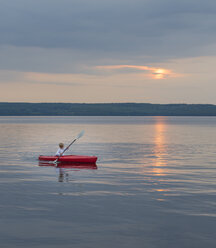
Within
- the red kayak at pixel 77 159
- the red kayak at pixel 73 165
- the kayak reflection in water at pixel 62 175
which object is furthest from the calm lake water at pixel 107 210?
the red kayak at pixel 77 159

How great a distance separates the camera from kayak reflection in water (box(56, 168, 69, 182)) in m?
23.1

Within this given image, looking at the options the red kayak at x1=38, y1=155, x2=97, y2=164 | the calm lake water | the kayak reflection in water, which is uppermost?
the red kayak at x1=38, y1=155, x2=97, y2=164

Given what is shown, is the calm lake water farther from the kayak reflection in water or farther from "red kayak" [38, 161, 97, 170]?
"red kayak" [38, 161, 97, 170]

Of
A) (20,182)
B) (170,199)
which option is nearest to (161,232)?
(170,199)

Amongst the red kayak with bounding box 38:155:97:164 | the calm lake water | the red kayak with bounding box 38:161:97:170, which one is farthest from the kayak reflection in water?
the red kayak with bounding box 38:155:97:164

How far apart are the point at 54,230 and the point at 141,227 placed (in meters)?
2.81

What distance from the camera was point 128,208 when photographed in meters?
15.2

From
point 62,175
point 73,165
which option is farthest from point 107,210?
point 73,165

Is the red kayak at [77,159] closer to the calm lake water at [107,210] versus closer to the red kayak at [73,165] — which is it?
the red kayak at [73,165]

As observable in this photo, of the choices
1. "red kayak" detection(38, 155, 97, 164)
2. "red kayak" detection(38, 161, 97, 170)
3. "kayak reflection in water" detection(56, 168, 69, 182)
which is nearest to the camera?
"kayak reflection in water" detection(56, 168, 69, 182)

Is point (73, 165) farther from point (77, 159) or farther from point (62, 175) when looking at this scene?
point (62, 175)

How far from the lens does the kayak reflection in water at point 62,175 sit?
23.1 meters

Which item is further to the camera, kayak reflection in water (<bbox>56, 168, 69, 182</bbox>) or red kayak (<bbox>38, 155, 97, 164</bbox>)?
red kayak (<bbox>38, 155, 97, 164</bbox>)

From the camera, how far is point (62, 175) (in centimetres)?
2497
